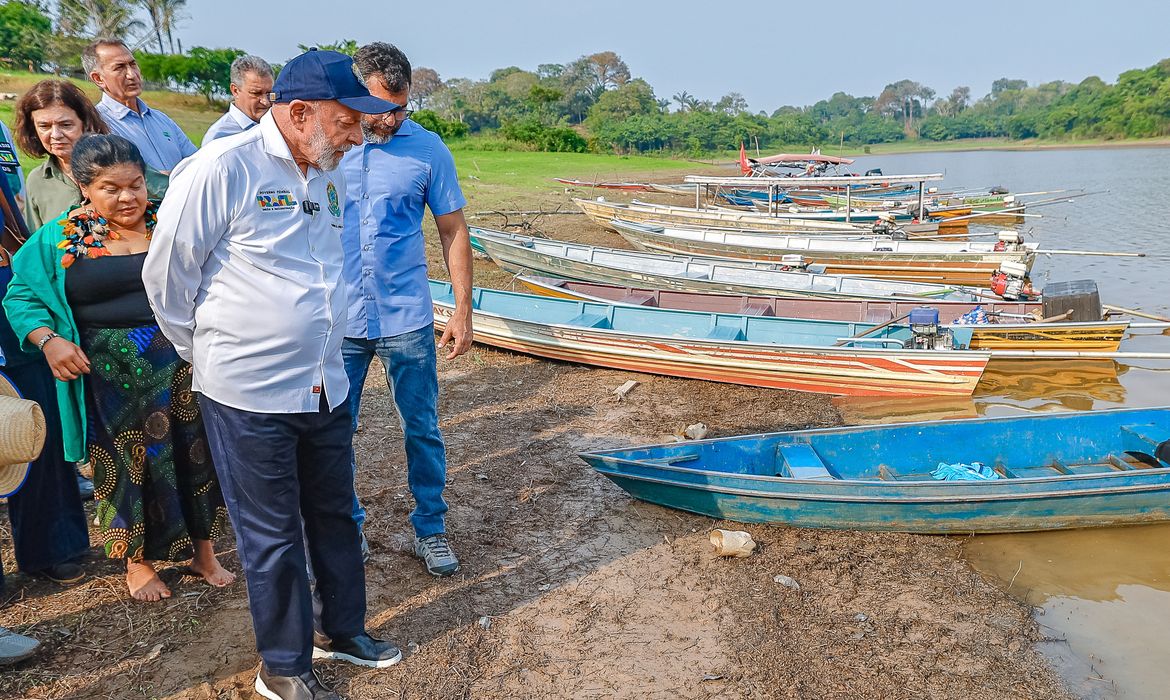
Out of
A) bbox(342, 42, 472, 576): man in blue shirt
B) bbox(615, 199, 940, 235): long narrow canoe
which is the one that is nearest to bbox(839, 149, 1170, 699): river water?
bbox(615, 199, 940, 235): long narrow canoe

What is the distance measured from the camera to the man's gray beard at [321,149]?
2.35m

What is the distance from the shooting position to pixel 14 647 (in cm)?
298

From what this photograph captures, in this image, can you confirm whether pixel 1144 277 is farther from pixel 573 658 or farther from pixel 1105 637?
pixel 573 658

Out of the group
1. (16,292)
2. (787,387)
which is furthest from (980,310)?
(16,292)

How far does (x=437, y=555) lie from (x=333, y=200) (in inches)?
78.7

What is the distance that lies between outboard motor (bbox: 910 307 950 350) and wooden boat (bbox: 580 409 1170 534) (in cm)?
215

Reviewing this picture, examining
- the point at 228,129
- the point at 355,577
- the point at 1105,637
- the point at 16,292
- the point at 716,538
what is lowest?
the point at 1105,637

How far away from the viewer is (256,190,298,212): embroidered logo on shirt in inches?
91.5

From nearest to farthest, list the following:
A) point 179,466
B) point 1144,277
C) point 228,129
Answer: point 179,466 → point 228,129 → point 1144,277

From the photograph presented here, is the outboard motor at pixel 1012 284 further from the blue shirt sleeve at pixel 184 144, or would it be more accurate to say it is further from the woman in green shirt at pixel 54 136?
the woman in green shirt at pixel 54 136

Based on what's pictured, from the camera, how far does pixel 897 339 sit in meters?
7.80

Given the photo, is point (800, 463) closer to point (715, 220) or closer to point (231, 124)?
point (231, 124)

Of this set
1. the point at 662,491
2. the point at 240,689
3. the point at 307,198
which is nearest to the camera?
the point at 307,198

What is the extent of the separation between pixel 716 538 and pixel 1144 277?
1381 cm
